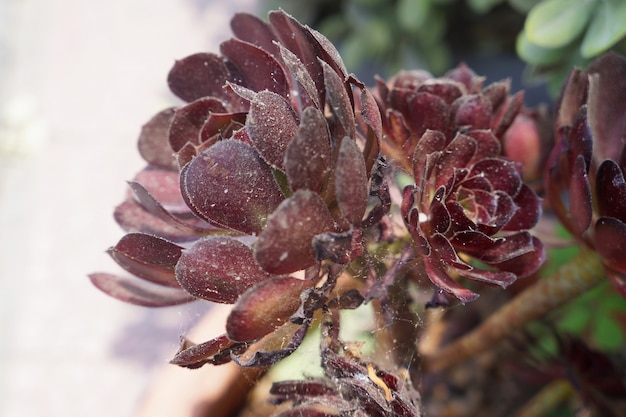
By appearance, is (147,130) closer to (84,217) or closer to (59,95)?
(84,217)

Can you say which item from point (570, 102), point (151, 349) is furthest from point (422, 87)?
point (151, 349)

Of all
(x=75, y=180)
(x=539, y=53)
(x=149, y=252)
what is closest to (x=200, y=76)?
(x=149, y=252)

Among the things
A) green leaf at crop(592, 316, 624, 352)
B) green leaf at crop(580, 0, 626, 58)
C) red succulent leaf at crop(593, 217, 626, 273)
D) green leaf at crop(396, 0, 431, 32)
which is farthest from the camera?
green leaf at crop(396, 0, 431, 32)

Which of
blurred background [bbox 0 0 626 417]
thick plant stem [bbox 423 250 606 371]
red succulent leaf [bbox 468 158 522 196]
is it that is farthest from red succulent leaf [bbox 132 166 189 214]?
blurred background [bbox 0 0 626 417]

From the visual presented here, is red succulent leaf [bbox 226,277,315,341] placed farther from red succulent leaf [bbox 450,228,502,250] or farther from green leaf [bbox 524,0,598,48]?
green leaf [bbox 524,0,598,48]

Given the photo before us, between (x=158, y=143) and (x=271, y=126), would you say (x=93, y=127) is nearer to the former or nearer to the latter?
(x=158, y=143)

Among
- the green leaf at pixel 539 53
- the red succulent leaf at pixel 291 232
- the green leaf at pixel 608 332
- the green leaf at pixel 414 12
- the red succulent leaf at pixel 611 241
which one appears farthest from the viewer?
the green leaf at pixel 414 12

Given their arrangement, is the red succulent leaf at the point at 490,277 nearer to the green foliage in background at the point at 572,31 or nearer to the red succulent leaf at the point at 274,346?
the red succulent leaf at the point at 274,346

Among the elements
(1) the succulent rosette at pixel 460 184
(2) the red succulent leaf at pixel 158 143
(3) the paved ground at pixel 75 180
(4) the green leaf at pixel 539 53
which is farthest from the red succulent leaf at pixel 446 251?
(3) the paved ground at pixel 75 180
